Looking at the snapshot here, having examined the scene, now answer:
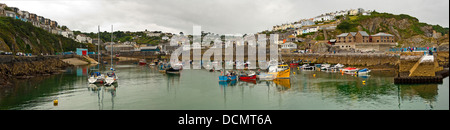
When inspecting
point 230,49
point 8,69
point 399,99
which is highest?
point 230,49

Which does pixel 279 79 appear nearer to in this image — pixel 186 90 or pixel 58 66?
pixel 186 90

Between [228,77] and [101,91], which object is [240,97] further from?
[101,91]

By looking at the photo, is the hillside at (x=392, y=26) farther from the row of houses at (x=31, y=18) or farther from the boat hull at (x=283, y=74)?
the row of houses at (x=31, y=18)

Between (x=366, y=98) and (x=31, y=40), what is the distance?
268 feet

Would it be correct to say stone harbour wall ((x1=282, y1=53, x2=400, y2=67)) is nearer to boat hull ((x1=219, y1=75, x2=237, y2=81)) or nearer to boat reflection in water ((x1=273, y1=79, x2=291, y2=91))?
boat reflection in water ((x1=273, y1=79, x2=291, y2=91))

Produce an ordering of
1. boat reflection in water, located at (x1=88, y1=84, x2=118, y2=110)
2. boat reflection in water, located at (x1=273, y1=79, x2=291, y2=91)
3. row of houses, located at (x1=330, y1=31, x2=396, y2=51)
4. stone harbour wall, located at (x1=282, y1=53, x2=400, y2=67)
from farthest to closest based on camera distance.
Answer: row of houses, located at (x1=330, y1=31, x2=396, y2=51), stone harbour wall, located at (x1=282, y1=53, x2=400, y2=67), boat reflection in water, located at (x1=273, y1=79, x2=291, y2=91), boat reflection in water, located at (x1=88, y1=84, x2=118, y2=110)

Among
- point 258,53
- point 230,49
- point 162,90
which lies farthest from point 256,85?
point 230,49

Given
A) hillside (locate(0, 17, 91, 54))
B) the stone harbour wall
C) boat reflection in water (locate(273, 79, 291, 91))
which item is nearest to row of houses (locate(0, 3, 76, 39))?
hillside (locate(0, 17, 91, 54))

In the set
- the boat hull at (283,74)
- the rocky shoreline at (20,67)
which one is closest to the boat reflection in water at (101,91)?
the rocky shoreline at (20,67)

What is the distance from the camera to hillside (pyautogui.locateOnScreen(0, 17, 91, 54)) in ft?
195

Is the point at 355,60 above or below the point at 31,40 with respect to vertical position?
below

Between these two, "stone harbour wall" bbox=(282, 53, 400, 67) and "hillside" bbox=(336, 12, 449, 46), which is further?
"hillside" bbox=(336, 12, 449, 46)

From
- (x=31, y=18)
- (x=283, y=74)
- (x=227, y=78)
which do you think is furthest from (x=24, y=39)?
(x=283, y=74)

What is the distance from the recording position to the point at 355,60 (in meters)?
60.5
